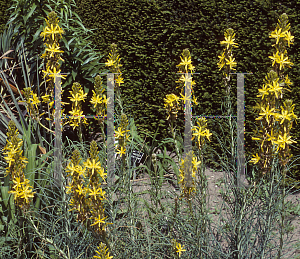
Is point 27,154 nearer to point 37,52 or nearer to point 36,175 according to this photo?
point 36,175

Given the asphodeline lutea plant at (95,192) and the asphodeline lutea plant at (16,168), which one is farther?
the asphodeline lutea plant at (16,168)

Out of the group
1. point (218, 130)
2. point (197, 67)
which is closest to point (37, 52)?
point (197, 67)

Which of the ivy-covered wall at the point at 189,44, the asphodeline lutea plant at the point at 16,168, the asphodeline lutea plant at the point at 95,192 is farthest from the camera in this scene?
the ivy-covered wall at the point at 189,44

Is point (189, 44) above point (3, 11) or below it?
below

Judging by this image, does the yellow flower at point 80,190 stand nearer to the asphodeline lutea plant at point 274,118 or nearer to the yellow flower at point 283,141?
the asphodeline lutea plant at point 274,118

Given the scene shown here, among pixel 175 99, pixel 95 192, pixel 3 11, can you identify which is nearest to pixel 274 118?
pixel 175 99

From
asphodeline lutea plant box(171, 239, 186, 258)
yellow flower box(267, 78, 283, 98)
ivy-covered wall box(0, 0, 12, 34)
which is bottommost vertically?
asphodeline lutea plant box(171, 239, 186, 258)

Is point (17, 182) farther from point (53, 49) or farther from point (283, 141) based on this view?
point (283, 141)

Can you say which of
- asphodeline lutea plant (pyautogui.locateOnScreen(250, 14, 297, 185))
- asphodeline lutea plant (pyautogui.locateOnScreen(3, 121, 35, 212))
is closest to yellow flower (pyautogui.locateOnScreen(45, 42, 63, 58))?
asphodeline lutea plant (pyautogui.locateOnScreen(3, 121, 35, 212))

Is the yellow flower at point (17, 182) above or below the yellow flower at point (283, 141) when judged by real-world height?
below

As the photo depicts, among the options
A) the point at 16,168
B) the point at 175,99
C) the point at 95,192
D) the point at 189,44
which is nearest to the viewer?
the point at 95,192

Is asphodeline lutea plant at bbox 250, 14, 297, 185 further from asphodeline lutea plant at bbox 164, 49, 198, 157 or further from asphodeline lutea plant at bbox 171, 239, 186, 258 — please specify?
Answer: asphodeline lutea plant at bbox 171, 239, 186, 258

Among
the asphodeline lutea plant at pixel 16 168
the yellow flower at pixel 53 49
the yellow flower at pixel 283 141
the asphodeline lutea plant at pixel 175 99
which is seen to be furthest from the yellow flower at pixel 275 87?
the asphodeline lutea plant at pixel 16 168

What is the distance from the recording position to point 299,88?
12.1ft
